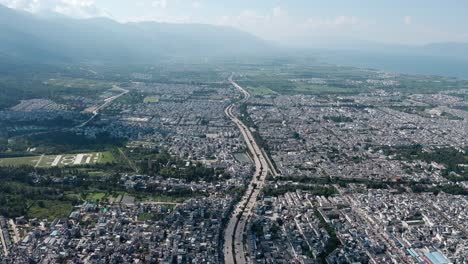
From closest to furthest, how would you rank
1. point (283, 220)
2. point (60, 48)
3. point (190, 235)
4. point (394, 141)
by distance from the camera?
1. point (190, 235)
2. point (283, 220)
3. point (394, 141)
4. point (60, 48)

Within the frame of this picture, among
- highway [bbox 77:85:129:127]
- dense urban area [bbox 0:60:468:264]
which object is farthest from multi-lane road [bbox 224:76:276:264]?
highway [bbox 77:85:129:127]

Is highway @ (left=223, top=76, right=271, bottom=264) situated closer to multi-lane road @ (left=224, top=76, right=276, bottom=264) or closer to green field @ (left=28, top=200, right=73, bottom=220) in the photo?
multi-lane road @ (left=224, top=76, right=276, bottom=264)

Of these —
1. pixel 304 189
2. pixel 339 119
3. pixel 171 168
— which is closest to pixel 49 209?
pixel 171 168

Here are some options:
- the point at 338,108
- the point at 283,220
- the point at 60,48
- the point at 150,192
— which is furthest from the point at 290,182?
the point at 60,48

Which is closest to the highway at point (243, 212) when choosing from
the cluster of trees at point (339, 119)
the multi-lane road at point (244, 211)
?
the multi-lane road at point (244, 211)

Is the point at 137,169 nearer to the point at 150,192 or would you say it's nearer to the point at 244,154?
the point at 150,192

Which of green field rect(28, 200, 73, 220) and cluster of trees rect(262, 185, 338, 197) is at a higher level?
cluster of trees rect(262, 185, 338, 197)
